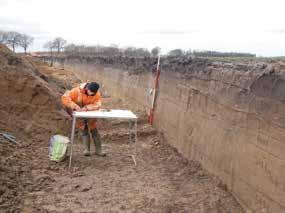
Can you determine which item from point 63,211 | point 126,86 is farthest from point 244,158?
point 126,86

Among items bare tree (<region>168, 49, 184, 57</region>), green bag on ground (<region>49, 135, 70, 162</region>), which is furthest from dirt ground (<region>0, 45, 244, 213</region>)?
bare tree (<region>168, 49, 184, 57</region>)

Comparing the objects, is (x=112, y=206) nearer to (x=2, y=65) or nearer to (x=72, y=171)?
(x=72, y=171)

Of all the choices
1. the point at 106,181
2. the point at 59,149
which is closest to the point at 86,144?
the point at 59,149

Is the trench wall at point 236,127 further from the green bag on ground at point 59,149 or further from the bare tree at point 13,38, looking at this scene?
the bare tree at point 13,38

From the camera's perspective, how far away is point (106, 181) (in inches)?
276

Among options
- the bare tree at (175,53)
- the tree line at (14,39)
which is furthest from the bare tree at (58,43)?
the bare tree at (175,53)

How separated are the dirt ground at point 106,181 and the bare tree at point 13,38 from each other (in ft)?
96.8

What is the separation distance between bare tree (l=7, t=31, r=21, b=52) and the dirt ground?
29512 millimetres

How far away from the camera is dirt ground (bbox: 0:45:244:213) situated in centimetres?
582

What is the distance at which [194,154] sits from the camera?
25.0ft

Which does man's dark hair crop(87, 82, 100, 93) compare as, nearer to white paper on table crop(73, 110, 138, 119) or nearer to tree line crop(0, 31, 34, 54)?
white paper on table crop(73, 110, 138, 119)

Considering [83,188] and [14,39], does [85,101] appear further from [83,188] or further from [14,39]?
[14,39]

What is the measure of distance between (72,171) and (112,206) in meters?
1.69

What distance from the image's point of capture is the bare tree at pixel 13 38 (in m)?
37.5
